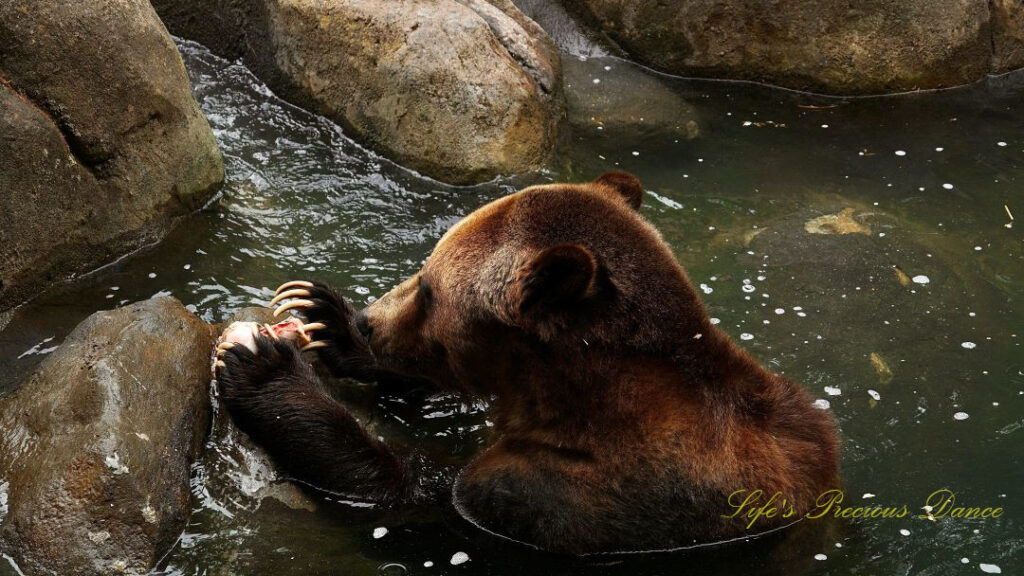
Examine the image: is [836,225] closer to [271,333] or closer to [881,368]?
[881,368]

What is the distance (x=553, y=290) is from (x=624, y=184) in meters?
1.13

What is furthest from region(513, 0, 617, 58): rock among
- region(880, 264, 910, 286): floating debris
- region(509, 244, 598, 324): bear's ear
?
region(509, 244, 598, 324): bear's ear

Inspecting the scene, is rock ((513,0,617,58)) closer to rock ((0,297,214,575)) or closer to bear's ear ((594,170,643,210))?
→ bear's ear ((594,170,643,210))

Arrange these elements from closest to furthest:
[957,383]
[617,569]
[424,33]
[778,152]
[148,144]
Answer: [617,569], [957,383], [148,144], [424,33], [778,152]

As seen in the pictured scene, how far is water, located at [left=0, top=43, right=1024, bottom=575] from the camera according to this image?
16.3 ft

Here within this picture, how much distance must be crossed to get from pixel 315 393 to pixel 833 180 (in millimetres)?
5066

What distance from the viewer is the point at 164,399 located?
16.2ft

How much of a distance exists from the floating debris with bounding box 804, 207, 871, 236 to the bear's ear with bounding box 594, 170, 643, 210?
2.90 meters

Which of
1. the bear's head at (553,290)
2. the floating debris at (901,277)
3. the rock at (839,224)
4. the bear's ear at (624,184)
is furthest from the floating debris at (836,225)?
the bear's head at (553,290)

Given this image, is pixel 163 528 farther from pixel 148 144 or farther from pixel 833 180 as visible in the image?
pixel 833 180

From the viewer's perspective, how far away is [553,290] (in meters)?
4.41

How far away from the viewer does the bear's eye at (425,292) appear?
5.05m

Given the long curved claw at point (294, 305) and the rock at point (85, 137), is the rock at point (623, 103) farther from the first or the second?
the long curved claw at point (294, 305)

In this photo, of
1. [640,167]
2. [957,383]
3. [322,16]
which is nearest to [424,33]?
[322,16]
